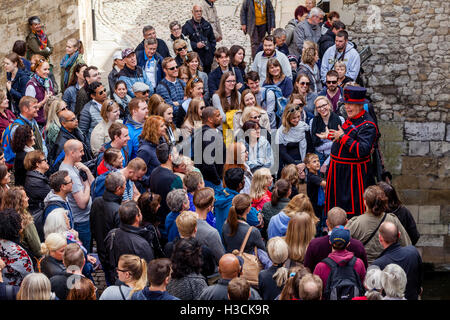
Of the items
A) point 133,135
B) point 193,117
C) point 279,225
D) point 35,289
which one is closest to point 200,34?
point 193,117

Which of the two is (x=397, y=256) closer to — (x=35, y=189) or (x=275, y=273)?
(x=275, y=273)

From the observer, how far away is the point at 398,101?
44.0ft

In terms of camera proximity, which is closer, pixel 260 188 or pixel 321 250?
pixel 321 250

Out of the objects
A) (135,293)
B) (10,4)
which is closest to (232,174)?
(135,293)

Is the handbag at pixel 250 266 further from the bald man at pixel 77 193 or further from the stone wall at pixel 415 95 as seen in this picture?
the stone wall at pixel 415 95

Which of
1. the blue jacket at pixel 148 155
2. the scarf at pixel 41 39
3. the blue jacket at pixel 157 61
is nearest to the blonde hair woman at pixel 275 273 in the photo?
the blue jacket at pixel 148 155

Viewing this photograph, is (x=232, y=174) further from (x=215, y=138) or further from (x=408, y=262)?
(x=408, y=262)

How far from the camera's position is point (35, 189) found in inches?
299

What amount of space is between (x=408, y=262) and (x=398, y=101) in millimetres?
7422

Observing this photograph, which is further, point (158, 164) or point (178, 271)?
point (158, 164)

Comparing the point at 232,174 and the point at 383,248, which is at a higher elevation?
the point at 232,174

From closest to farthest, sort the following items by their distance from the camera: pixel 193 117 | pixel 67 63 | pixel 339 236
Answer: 1. pixel 339 236
2. pixel 193 117
3. pixel 67 63

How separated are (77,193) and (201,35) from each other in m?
5.42
